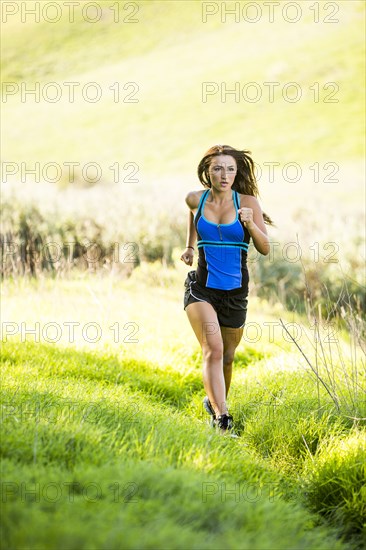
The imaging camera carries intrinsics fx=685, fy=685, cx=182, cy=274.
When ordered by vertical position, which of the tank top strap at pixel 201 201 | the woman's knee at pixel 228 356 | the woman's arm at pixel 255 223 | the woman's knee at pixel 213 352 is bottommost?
the woman's knee at pixel 228 356

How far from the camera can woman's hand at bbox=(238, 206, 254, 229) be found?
197 inches

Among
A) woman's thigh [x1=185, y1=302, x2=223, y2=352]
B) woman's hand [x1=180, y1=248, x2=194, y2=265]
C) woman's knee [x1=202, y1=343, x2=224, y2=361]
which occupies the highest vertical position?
woman's hand [x1=180, y1=248, x2=194, y2=265]

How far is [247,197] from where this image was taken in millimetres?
5375

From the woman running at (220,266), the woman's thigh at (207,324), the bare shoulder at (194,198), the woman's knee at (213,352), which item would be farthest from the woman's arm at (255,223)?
the woman's knee at (213,352)

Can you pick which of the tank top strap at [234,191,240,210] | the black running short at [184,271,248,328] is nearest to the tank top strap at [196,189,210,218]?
the tank top strap at [234,191,240,210]

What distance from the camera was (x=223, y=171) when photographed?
5262 mm

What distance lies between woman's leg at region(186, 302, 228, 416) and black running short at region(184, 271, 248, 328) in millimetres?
99

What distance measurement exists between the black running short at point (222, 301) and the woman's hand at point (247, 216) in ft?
1.82

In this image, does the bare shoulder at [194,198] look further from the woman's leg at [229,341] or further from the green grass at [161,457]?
the green grass at [161,457]

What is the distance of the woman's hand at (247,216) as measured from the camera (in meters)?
5.00

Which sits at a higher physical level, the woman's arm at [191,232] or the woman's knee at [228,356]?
the woman's arm at [191,232]

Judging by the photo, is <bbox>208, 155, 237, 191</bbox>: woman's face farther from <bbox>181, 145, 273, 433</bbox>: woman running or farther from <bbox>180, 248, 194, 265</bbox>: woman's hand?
<bbox>180, 248, 194, 265</bbox>: woman's hand

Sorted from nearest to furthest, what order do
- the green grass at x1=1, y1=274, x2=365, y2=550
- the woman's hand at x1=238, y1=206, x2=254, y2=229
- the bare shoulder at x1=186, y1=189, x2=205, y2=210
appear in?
the green grass at x1=1, y1=274, x2=365, y2=550 < the woman's hand at x1=238, y1=206, x2=254, y2=229 < the bare shoulder at x1=186, y1=189, x2=205, y2=210

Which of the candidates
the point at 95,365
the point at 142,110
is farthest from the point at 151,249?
the point at 142,110
